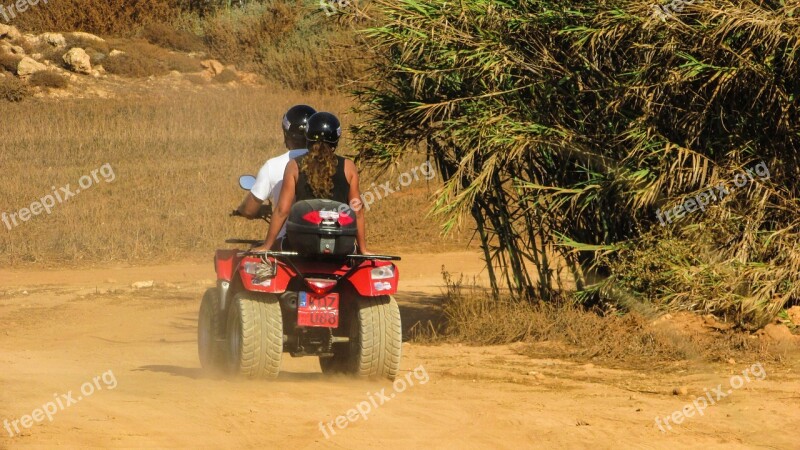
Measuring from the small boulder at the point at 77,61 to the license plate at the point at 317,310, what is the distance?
1044 inches

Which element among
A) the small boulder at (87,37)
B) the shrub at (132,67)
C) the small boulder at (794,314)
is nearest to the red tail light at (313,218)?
the small boulder at (794,314)

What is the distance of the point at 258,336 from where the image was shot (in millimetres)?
7219

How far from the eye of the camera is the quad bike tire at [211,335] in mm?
7789

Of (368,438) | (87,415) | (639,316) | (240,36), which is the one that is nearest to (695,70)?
(639,316)

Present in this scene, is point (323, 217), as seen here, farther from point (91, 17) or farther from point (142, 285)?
point (91, 17)

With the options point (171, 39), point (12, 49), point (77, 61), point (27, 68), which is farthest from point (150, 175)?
point (171, 39)

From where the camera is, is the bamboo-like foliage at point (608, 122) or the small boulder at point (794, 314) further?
the small boulder at point (794, 314)

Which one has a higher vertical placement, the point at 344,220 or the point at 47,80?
the point at 47,80

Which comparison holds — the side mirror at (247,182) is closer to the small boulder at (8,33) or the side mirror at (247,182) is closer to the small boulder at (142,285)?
the small boulder at (142,285)

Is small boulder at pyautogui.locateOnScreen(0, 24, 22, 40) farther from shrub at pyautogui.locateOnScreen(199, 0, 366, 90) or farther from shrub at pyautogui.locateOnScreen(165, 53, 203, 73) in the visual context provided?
shrub at pyautogui.locateOnScreen(199, 0, 366, 90)

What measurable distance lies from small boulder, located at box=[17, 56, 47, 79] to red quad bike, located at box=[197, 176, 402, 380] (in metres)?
25.2

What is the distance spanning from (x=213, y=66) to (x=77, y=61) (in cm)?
443

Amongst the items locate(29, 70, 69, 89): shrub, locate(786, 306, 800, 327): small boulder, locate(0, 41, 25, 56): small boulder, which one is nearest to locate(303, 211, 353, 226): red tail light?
locate(786, 306, 800, 327): small boulder

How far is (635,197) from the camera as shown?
9461mm
